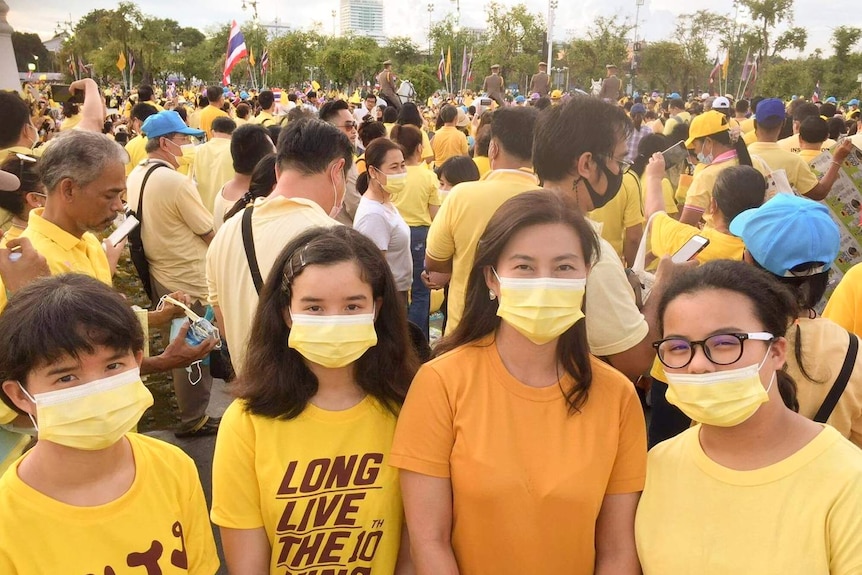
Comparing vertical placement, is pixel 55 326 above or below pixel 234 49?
below

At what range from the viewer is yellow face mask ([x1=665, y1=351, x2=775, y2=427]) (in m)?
1.69

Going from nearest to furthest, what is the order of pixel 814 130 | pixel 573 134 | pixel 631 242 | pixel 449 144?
pixel 573 134, pixel 631 242, pixel 814 130, pixel 449 144

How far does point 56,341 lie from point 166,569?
2.17ft

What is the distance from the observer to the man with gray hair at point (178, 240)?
468 centimetres

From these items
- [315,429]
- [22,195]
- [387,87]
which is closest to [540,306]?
[315,429]

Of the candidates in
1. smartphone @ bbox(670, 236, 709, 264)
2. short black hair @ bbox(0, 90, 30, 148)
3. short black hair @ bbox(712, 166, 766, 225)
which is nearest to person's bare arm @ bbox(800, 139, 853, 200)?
short black hair @ bbox(712, 166, 766, 225)

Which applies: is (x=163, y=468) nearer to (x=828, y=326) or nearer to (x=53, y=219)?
(x=53, y=219)

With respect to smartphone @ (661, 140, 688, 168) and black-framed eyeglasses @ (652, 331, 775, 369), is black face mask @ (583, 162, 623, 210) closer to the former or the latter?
black-framed eyeglasses @ (652, 331, 775, 369)

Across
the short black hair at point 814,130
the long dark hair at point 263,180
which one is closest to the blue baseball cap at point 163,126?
the long dark hair at point 263,180

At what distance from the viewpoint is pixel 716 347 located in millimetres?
1754

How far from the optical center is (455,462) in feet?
5.94

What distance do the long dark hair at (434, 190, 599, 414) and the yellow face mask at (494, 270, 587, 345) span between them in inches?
3.4

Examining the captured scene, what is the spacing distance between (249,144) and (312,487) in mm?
3486

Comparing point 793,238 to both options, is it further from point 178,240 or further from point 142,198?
point 142,198
